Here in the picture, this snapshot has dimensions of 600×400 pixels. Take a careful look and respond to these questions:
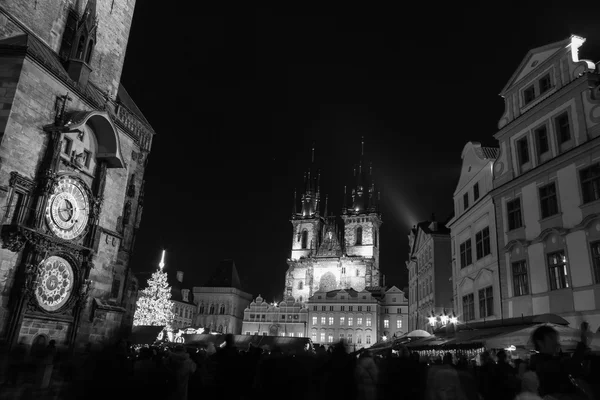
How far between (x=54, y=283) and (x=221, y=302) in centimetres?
8998

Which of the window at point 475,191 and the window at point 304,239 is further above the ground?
the window at point 304,239

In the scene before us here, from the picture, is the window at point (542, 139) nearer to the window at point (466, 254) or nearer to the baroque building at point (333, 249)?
the window at point (466, 254)

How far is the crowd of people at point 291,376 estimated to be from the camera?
5016 mm

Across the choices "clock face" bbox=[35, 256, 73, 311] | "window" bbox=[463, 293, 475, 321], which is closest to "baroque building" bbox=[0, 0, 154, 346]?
"clock face" bbox=[35, 256, 73, 311]

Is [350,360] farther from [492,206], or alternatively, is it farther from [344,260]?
[344,260]

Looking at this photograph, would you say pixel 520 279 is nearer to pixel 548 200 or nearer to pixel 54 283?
pixel 548 200

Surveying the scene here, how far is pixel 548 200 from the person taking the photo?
18.5 meters

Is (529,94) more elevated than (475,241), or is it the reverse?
(529,94)

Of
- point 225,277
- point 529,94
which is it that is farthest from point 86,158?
point 225,277

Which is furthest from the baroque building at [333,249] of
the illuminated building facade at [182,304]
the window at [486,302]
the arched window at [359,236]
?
the window at [486,302]

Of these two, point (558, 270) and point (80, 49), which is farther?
point (80, 49)

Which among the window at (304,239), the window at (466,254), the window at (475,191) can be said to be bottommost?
the window at (466,254)

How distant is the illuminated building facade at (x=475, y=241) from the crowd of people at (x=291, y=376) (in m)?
12.2

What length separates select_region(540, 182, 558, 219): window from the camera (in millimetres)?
18062
